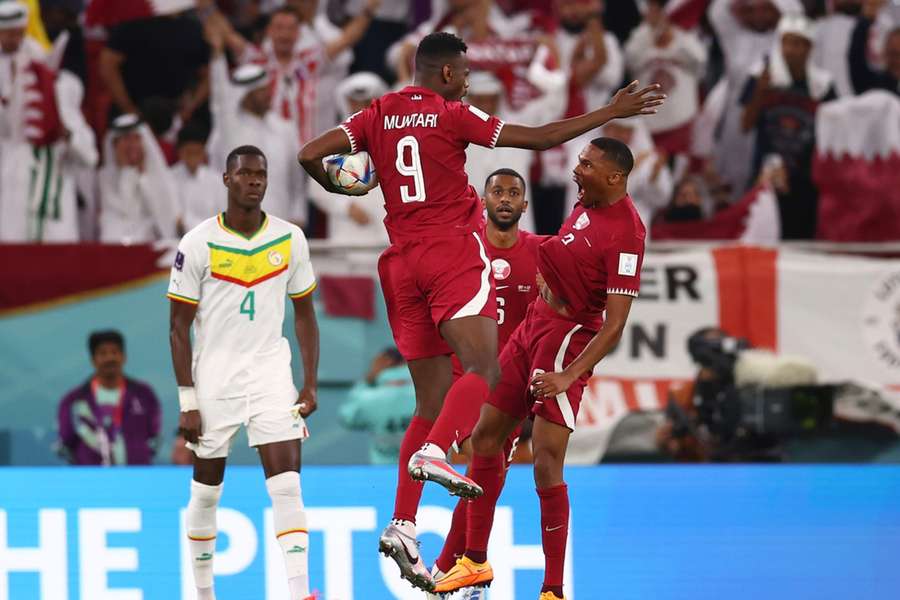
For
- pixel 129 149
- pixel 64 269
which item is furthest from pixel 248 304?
pixel 129 149

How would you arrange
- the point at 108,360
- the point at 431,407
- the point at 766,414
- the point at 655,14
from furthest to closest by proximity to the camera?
the point at 655,14, the point at 108,360, the point at 766,414, the point at 431,407

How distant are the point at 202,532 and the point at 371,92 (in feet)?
17.2

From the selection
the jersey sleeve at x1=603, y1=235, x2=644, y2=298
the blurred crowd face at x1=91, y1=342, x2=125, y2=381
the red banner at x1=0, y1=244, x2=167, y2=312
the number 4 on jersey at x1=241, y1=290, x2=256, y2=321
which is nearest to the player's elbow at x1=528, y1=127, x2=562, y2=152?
the jersey sleeve at x1=603, y1=235, x2=644, y2=298

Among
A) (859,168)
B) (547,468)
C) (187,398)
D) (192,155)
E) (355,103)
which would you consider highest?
(355,103)

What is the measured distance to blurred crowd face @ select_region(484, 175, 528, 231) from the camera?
8.01m

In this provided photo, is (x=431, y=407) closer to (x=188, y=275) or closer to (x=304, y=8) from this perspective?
(x=188, y=275)

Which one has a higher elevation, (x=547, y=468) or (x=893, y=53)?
(x=893, y=53)

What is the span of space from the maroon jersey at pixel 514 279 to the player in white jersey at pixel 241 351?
1126mm

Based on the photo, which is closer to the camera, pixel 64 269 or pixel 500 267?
pixel 500 267

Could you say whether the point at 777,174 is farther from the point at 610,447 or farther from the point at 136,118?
the point at 136,118

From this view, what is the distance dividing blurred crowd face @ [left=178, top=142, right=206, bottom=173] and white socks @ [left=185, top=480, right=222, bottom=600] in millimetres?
4983

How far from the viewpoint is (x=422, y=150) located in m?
6.99

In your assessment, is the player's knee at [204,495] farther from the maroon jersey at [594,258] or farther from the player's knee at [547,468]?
the maroon jersey at [594,258]

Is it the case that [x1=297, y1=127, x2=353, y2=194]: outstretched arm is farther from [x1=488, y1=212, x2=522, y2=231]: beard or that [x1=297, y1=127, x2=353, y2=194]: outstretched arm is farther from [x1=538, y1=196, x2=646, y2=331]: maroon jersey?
[x1=488, y1=212, x2=522, y2=231]: beard
